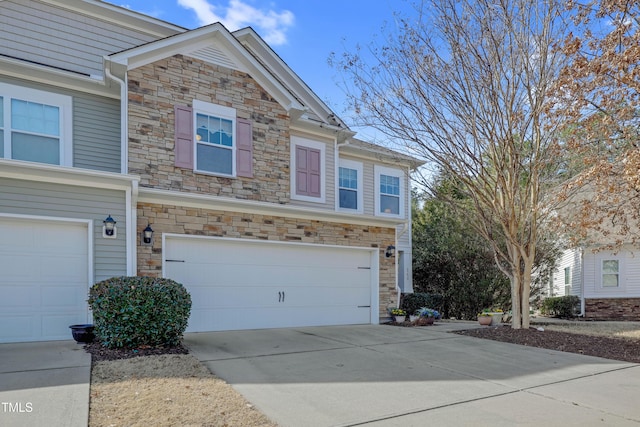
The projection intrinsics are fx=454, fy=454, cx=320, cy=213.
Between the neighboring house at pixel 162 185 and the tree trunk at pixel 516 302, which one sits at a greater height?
the neighboring house at pixel 162 185

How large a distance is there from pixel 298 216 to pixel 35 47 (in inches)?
266

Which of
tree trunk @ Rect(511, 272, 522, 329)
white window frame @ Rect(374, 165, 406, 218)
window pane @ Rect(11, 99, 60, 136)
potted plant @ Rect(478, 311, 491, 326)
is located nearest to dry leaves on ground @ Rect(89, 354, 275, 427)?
window pane @ Rect(11, 99, 60, 136)

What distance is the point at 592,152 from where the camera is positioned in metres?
8.86

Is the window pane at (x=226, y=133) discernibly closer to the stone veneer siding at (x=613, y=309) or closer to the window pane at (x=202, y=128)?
the window pane at (x=202, y=128)

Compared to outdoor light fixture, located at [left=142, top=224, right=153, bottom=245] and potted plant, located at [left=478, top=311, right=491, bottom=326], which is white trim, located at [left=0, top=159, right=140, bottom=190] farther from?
potted plant, located at [left=478, top=311, right=491, bottom=326]

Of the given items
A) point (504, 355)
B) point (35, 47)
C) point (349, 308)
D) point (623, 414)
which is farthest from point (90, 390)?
point (35, 47)

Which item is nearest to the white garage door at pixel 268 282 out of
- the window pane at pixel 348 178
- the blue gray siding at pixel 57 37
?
the window pane at pixel 348 178

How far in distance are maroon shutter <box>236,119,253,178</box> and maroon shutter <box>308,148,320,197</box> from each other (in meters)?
2.23

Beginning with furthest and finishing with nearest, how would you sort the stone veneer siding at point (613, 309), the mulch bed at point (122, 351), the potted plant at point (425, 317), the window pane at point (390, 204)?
the stone veneer siding at point (613, 309), the window pane at point (390, 204), the potted plant at point (425, 317), the mulch bed at point (122, 351)

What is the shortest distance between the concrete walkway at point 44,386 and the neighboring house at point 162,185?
129cm

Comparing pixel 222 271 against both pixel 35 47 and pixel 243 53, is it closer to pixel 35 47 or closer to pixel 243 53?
pixel 243 53

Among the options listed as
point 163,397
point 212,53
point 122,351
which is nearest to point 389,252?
point 212,53

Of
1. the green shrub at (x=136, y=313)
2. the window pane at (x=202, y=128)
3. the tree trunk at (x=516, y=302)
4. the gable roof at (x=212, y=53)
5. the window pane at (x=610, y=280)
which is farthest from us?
the window pane at (x=610, y=280)

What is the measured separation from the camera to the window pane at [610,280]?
57.1 ft
